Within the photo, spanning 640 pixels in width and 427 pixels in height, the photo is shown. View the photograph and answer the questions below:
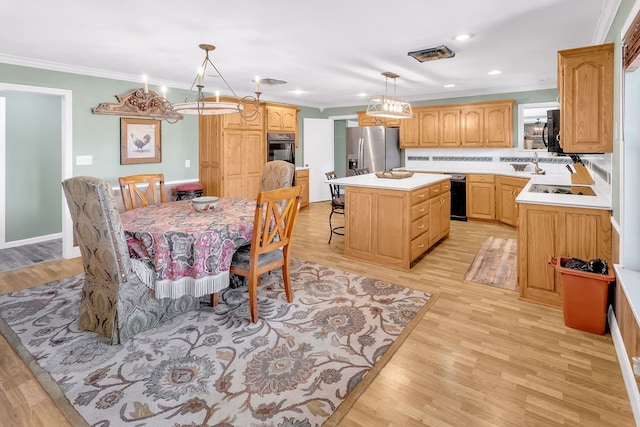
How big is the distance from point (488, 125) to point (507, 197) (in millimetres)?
1315

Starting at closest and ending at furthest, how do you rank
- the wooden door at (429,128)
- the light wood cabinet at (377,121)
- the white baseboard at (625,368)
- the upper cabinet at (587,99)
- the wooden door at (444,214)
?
the white baseboard at (625,368)
the upper cabinet at (587,99)
the wooden door at (444,214)
the wooden door at (429,128)
the light wood cabinet at (377,121)

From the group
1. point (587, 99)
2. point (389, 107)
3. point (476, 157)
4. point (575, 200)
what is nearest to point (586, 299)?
point (575, 200)

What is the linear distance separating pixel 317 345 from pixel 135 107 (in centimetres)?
405

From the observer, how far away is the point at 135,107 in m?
4.73

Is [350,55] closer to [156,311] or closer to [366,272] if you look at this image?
[366,272]

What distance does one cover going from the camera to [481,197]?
620 cm

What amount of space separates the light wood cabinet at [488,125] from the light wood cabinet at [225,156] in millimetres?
3788

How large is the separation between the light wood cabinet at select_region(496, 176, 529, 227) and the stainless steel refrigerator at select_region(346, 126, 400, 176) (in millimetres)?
2039

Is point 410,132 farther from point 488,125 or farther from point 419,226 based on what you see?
point 419,226

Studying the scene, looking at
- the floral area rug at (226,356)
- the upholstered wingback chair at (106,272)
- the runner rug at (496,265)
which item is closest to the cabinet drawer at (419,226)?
the runner rug at (496,265)

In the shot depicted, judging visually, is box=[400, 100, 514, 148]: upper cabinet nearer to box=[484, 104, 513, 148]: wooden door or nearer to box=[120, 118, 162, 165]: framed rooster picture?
box=[484, 104, 513, 148]: wooden door

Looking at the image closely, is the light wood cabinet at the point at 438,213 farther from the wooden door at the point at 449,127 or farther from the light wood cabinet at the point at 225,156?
the light wood cabinet at the point at 225,156

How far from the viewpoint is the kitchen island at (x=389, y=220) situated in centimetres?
381

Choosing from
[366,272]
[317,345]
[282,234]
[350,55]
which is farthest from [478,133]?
[317,345]
